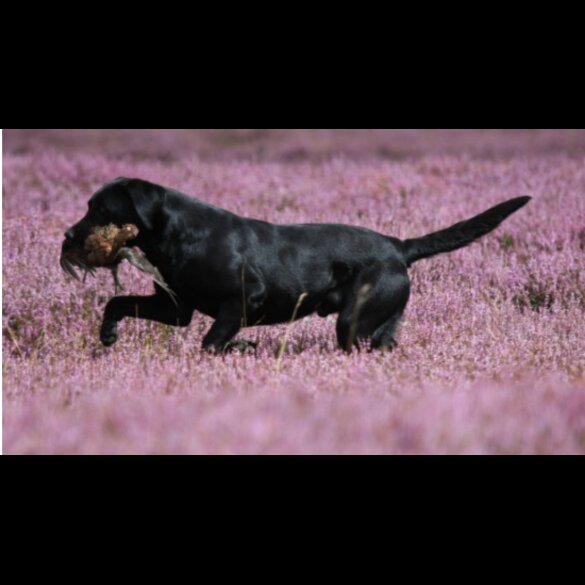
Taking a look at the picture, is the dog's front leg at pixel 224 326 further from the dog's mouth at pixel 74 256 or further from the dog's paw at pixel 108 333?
the dog's mouth at pixel 74 256

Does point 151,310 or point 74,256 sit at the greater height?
point 74,256

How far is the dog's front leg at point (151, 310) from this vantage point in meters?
6.32

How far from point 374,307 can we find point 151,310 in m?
1.38

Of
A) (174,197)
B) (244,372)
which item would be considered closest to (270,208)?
(174,197)

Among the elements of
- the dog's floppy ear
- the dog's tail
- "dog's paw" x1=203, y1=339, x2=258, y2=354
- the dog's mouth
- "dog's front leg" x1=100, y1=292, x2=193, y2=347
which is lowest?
"dog's paw" x1=203, y1=339, x2=258, y2=354

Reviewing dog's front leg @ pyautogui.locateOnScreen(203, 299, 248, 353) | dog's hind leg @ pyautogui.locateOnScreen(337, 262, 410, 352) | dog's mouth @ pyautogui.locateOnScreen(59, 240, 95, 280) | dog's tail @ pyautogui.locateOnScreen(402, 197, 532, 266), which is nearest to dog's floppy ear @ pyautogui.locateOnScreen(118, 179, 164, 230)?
dog's mouth @ pyautogui.locateOnScreen(59, 240, 95, 280)

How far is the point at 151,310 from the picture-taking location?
6.32 metres

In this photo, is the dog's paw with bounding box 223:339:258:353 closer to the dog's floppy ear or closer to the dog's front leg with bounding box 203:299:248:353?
the dog's front leg with bounding box 203:299:248:353

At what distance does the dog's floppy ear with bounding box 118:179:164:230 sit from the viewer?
19.8ft

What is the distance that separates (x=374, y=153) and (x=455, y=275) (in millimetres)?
6232

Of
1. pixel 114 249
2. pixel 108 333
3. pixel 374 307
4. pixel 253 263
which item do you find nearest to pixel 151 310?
pixel 108 333

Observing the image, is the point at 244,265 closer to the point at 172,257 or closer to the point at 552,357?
the point at 172,257

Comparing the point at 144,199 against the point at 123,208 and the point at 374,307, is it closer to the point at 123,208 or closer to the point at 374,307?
the point at 123,208

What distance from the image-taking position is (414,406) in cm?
399
